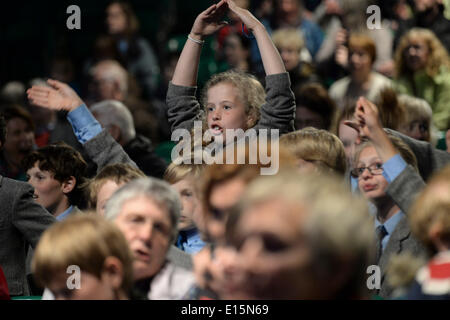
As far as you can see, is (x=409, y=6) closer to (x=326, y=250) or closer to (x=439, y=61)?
(x=439, y=61)

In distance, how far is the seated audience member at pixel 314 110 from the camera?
20.6 ft

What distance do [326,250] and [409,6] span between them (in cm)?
731

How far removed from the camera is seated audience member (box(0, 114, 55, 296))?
4.28 meters

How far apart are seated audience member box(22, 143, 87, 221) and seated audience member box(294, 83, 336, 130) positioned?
6.43ft

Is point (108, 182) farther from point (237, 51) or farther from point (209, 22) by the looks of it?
point (237, 51)

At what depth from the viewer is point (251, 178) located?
9.18 feet

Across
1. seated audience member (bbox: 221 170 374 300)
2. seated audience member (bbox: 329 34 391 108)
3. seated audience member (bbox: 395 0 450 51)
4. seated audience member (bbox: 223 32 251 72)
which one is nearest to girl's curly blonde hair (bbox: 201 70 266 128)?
seated audience member (bbox: 221 170 374 300)

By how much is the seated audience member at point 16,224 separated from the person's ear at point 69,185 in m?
0.58

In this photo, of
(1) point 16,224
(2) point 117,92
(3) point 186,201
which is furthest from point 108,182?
(2) point 117,92

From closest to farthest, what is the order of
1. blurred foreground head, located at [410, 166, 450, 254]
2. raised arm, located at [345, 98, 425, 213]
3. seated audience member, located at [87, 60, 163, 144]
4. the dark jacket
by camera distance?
blurred foreground head, located at [410, 166, 450, 254], raised arm, located at [345, 98, 425, 213], the dark jacket, seated audience member, located at [87, 60, 163, 144]

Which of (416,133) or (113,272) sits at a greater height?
(416,133)

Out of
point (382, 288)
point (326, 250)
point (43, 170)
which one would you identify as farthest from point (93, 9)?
point (326, 250)

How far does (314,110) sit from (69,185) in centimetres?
217

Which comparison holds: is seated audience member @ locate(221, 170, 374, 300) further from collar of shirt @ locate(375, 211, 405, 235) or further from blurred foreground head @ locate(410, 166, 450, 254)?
collar of shirt @ locate(375, 211, 405, 235)
